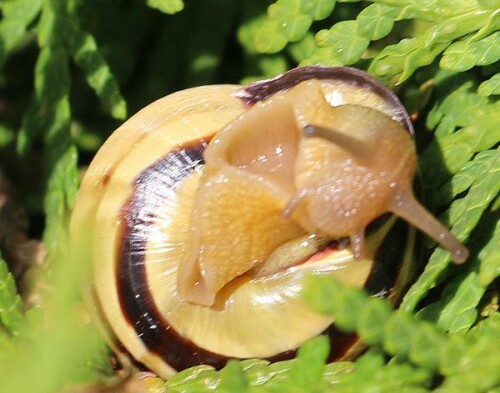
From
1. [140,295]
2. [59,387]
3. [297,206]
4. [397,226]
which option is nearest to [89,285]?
[140,295]

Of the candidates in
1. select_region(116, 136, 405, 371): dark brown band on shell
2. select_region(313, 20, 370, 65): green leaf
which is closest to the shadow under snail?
select_region(116, 136, 405, 371): dark brown band on shell

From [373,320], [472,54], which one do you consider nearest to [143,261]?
[373,320]

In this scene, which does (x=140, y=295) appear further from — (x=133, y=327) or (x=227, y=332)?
(x=227, y=332)

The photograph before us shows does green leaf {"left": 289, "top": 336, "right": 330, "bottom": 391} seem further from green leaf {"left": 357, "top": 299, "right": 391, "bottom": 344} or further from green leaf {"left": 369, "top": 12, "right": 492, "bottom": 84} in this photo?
green leaf {"left": 369, "top": 12, "right": 492, "bottom": 84}

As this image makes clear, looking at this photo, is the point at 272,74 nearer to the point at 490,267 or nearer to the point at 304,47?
the point at 304,47

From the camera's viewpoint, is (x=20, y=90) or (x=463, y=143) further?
(x=20, y=90)

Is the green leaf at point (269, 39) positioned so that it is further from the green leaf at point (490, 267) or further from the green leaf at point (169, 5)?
the green leaf at point (490, 267)
